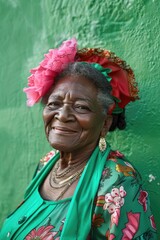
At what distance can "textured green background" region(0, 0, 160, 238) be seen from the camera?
9.36 feet

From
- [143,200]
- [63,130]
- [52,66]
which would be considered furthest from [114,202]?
[52,66]

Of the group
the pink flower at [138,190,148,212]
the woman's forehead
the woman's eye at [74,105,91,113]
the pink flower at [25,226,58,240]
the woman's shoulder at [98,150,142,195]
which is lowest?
the pink flower at [25,226,58,240]

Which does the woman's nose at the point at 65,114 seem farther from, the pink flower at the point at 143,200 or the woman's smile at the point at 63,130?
the pink flower at the point at 143,200

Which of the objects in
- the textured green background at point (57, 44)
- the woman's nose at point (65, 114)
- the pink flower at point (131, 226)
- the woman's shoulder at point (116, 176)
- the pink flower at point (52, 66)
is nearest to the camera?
the pink flower at point (131, 226)

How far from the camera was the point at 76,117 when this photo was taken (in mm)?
2469

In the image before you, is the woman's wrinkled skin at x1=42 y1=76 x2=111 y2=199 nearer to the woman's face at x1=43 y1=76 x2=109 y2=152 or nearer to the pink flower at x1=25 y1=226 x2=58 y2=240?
the woman's face at x1=43 y1=76 x2=109 y2=152

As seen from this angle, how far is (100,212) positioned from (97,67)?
808mm

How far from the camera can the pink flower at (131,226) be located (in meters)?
2.17

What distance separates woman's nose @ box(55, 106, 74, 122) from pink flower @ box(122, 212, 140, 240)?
0.61 m

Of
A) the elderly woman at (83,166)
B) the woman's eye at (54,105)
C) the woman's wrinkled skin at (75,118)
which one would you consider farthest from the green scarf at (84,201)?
the woman's eye at (54,105)

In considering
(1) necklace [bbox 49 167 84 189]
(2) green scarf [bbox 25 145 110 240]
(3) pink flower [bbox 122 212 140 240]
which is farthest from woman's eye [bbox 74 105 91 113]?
(3) pink flower [bbox 122 212 140 240]

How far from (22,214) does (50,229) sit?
303 millimetres

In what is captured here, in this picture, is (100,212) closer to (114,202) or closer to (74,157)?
(114,202)

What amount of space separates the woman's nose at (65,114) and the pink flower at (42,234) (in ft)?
1.89
